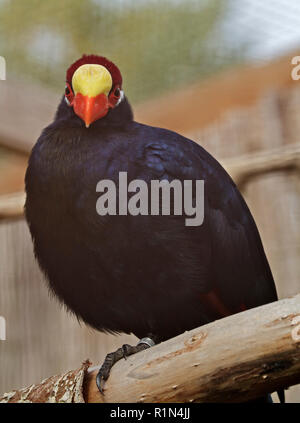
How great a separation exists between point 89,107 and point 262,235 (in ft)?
1.84

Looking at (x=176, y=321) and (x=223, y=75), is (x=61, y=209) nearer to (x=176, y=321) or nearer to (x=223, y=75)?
(x=176, y=321)

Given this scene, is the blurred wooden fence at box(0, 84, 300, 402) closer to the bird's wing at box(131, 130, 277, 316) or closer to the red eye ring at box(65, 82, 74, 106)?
the bird's wing at box(131, 130, 277, 316)

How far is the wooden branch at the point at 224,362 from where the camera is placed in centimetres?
73

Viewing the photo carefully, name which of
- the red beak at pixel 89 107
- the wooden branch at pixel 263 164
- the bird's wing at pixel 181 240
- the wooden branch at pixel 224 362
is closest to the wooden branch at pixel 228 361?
the wooden branch at pixel 224 362

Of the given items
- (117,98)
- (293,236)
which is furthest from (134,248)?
(293,236)

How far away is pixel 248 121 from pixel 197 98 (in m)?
0.14

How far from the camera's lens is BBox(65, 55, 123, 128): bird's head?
3.15ft

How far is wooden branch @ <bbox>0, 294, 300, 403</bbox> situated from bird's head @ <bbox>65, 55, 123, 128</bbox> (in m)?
0.32

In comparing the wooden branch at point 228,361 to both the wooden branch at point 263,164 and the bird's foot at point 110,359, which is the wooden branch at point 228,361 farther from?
the wooden branch at point 263,164

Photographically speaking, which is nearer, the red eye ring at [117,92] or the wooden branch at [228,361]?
the wooden branch at [228,361]

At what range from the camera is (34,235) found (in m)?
1.01

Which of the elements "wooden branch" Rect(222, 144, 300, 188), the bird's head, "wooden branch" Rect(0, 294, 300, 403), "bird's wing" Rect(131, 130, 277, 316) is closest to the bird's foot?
"wooden branch" Rect(0, 294, 300, 403)

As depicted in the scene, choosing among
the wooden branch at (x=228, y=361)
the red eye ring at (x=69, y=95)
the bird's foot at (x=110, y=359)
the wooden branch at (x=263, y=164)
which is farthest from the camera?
the wooden branch at (x=263, y=164)

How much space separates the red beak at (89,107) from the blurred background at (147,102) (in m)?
0.35
